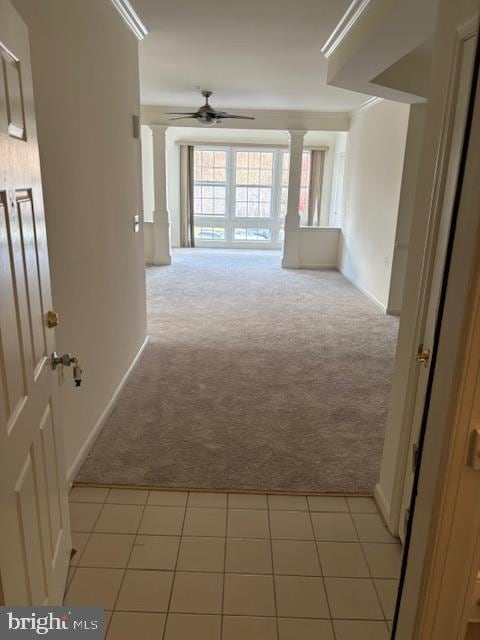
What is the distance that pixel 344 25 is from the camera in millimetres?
3400

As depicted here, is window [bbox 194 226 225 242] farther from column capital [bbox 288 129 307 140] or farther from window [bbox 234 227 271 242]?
column capital [bbox 288 129 307 140]

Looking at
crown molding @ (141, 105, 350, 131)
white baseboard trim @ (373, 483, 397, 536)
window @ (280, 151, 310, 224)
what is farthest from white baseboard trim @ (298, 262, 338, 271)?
white baseboard trim @ (373, 483, 397, 536)

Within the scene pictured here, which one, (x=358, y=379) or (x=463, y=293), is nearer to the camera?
(x=463, y=293)

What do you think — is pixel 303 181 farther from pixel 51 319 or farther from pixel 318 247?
pixel 51 319

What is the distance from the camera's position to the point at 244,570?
1856 millimetres

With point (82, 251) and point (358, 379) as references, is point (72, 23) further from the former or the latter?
point (358, 379)

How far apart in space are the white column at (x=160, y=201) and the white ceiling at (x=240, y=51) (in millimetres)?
782

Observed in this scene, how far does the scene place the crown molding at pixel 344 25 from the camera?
9.84 feet

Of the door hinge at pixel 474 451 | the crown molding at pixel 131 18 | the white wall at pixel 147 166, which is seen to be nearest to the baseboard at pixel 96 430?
the door hinge at pixel 474 451

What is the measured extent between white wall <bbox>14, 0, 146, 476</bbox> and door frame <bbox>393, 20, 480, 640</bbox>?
5.46 feet

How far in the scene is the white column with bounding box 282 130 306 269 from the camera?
25.6 feet

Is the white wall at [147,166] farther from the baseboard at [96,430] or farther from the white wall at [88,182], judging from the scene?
the baseboard at [96,430]

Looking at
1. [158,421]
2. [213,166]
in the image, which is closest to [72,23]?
[158,421]

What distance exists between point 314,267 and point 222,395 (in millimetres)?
5453
